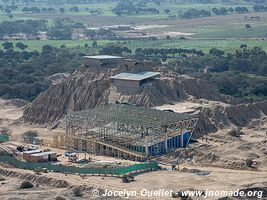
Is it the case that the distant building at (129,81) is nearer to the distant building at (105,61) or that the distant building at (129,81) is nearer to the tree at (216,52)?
the distant building at (105,61)

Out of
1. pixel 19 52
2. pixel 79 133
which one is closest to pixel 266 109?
pixel 79 133

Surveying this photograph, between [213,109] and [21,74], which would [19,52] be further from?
[213,109]

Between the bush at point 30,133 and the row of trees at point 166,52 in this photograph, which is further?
the row of trees at point 166,52

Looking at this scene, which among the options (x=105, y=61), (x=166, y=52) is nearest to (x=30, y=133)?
(x=105, y=61)

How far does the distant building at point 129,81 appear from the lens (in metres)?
111

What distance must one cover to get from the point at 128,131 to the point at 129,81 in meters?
14.2

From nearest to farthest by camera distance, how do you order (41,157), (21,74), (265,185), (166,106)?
(265,185) < (41,157) < (166,106) < (21,74)

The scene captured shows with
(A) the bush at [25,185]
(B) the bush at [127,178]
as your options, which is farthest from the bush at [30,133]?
(B) the bush at [127,178]

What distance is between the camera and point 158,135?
96.1 metres

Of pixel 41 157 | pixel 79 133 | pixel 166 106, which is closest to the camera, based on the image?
pixel 41 157

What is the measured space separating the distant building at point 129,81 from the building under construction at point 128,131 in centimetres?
832

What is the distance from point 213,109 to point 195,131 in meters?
6.37

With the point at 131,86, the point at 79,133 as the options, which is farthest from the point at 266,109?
the point at 79,133

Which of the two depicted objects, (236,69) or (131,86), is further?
(236,69)
